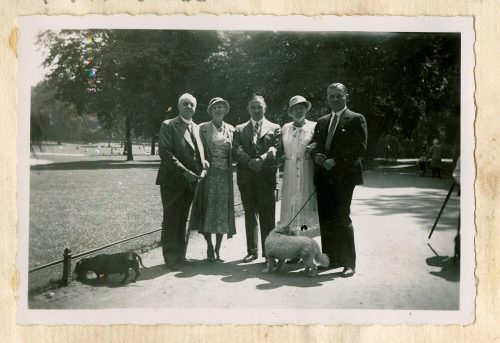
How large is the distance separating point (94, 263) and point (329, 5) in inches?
83.5

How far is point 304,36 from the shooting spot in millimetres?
2984

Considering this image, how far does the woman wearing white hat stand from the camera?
3.04m

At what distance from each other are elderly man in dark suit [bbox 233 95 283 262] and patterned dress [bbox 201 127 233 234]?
77 millimetres

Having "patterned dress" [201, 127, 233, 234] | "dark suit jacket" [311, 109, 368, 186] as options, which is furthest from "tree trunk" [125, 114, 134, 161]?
"dark suit jacket" [311, 109, 368, 186]

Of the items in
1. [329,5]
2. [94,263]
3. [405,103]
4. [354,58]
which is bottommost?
[94,263]

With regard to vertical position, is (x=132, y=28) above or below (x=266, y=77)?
above

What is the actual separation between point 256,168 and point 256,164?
0.09 ft

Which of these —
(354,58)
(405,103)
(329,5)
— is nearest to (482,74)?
(405,103)

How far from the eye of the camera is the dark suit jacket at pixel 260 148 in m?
3.07

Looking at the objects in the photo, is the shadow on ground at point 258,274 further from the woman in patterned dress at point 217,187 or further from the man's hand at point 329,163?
the man's hand at point 329,163

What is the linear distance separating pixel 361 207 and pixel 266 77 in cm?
101

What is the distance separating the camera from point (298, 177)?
3047mm

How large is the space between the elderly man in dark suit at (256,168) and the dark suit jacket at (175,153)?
29 centimetres

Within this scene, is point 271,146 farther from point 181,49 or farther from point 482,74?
point 482,74
